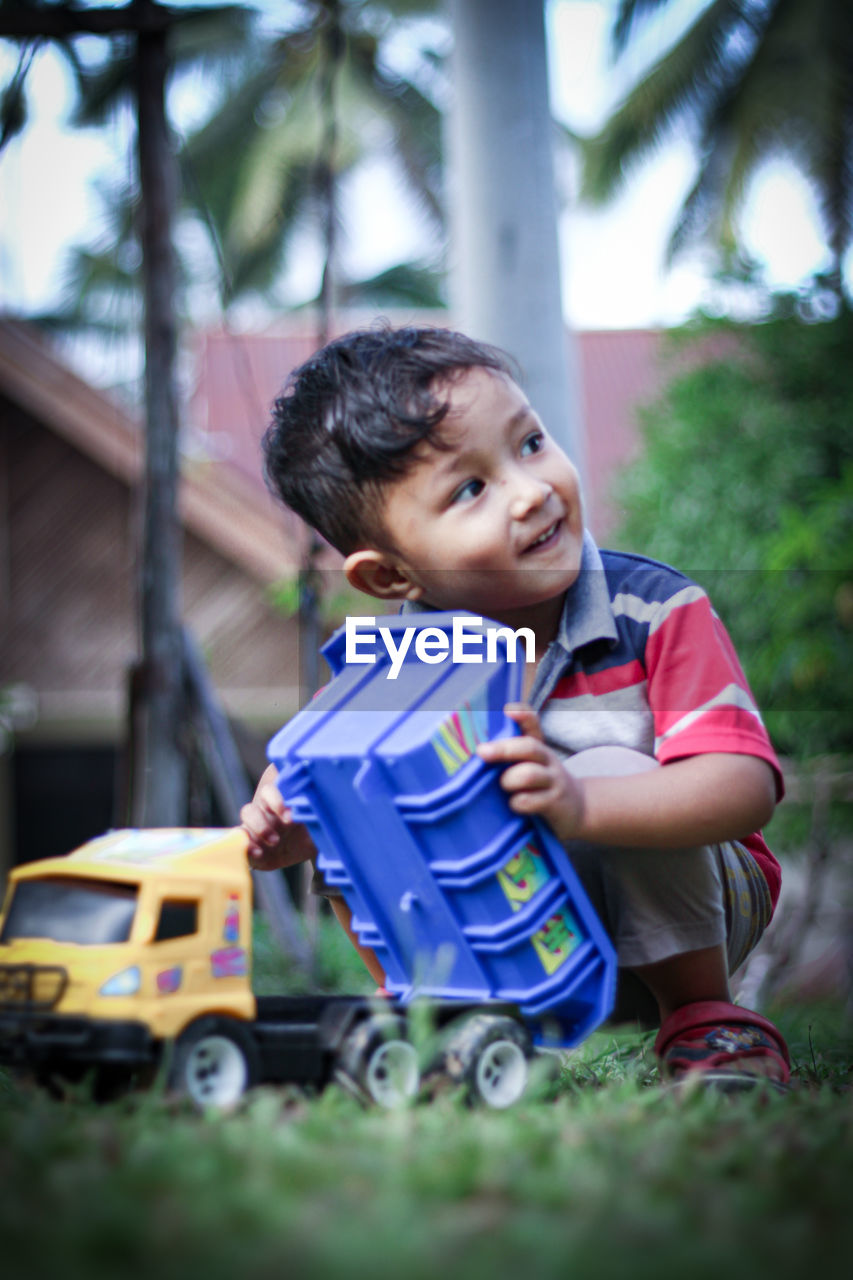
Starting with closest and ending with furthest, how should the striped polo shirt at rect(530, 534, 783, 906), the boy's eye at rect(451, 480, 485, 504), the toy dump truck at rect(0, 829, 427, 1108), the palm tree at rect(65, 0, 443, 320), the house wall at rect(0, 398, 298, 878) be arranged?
1. the toy dump truck at rect(0, 829, 427, 1108)
2. the striped polo shirt at rect(530, 534, 783, 906)
3. the boy's eye at rect(451, 480, 485, 504)
4. the house wall at rect(0, 398, 298, 878)
5. the palm tree at rect(65, 0, 443, 320)

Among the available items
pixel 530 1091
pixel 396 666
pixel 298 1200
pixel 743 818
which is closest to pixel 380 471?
pixel 396 666

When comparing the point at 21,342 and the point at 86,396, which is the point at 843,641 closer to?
the point at 86,396

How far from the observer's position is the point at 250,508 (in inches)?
311

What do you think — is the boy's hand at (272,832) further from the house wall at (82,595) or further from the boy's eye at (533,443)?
Answer: the house wall at (82,595)

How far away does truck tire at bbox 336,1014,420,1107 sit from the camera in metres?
1.51

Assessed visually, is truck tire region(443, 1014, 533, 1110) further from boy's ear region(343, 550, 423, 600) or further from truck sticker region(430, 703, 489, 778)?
boy's ear region(343, 550, 423, 600)

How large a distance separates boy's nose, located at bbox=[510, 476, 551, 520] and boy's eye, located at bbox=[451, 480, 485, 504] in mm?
66

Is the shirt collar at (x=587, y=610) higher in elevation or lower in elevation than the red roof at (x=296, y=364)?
lower

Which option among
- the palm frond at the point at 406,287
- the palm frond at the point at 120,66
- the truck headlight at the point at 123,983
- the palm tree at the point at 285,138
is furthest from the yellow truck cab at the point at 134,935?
the palm frond at the point at 406,287

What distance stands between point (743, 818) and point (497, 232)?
2563 millimetres

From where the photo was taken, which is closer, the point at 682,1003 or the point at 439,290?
the point at 682,1003

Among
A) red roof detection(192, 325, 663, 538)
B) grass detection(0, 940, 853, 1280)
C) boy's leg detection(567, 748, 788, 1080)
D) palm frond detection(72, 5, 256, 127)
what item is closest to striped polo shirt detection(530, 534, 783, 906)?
boy's leg detection(567, 748, 788, 1080)

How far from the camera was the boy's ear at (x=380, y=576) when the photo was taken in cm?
200

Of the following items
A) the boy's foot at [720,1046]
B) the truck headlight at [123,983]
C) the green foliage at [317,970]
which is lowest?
the green foliage at [317,970]
